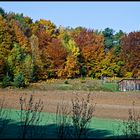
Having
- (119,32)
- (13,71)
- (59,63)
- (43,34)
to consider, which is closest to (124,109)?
(13,71)

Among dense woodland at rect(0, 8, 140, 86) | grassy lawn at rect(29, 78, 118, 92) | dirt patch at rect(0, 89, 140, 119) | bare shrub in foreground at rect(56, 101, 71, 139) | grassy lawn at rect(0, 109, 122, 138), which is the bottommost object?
grassy lawn at rect(0, 109, 122, 138)

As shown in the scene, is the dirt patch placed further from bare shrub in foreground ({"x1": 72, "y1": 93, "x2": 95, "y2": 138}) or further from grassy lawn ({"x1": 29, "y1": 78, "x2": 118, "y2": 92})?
bare shrub in foreground ({"x1": 72, "y1": 93, "x2": 95, "y2": 138})

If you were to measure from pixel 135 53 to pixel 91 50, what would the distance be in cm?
826

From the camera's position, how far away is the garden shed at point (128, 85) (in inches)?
2146

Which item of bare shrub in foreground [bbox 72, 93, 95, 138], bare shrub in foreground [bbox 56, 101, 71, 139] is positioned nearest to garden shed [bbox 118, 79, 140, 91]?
bare shrub in foreground [bbox 56, 101, 71, 139]

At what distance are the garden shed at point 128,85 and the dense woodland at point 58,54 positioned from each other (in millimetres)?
12227

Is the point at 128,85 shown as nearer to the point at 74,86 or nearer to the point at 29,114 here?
the point at 74,86

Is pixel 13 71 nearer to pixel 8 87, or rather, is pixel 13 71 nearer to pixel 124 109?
pixel 8 87

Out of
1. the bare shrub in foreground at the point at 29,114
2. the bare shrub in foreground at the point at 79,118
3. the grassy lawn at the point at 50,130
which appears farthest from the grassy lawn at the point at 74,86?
the bare shrub in foreground at the point at 79,118

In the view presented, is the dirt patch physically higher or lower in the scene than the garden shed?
lower

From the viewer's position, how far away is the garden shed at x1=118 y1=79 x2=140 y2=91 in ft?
179

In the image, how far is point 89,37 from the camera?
7844cm

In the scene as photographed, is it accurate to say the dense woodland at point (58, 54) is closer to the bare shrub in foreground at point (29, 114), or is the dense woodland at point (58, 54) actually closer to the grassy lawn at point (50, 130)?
the grassy lawn at point (50, 130)

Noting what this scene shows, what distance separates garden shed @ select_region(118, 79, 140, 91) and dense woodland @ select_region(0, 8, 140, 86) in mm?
12227
